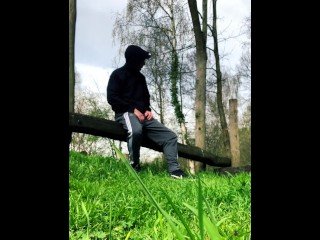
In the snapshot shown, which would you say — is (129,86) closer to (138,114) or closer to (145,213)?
(138,114)

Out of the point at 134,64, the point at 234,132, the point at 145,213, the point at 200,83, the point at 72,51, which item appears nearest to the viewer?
the point at 145,213

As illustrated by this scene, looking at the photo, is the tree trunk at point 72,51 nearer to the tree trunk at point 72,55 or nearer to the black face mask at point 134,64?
the tree trunk at point 72,55

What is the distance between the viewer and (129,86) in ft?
20.5

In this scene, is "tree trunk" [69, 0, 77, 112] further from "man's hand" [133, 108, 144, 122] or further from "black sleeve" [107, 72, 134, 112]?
"man's hand" [133, 108, 144, 122]

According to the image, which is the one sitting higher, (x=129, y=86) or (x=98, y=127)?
(x=129, y=86)

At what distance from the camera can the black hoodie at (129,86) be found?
6.14m

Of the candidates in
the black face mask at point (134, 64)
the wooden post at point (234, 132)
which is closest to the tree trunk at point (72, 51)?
the black face mask at point (134, 64)

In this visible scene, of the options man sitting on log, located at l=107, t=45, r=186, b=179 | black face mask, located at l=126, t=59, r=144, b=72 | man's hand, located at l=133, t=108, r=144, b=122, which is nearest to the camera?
man sitting on log, located at l=107, t=45, r=186, b=179

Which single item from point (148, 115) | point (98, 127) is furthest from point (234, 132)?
point (98, 127)

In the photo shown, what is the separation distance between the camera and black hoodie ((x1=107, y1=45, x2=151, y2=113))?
6.14 metres

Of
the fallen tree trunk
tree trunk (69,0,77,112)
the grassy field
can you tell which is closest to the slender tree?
tree trunk (69,0,77,112)
